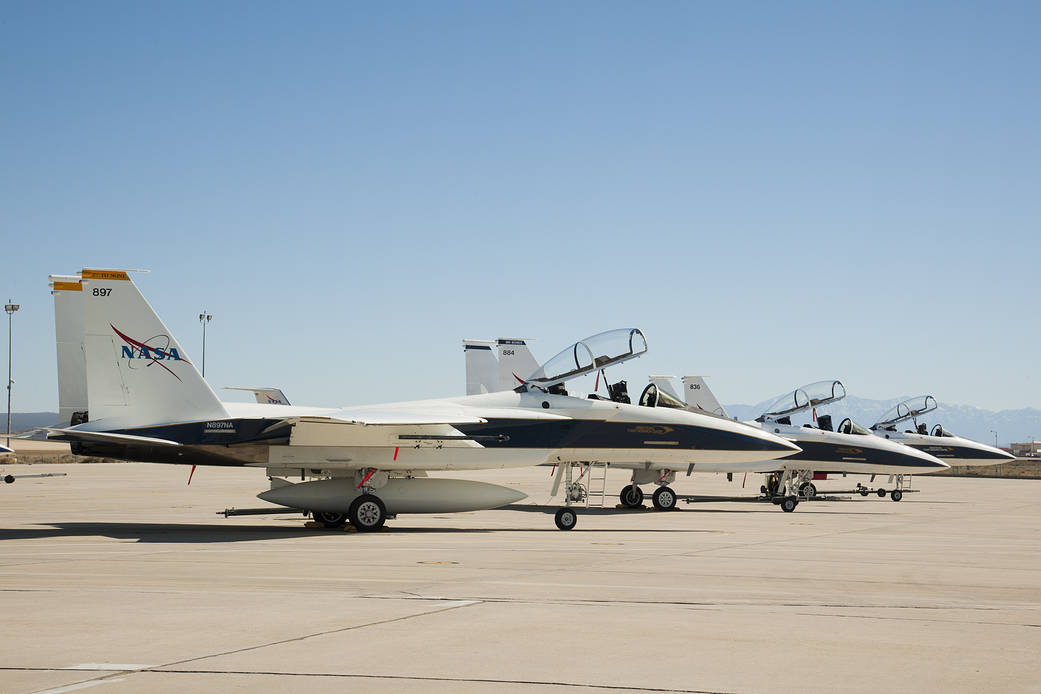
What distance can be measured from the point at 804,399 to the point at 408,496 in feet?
55.4

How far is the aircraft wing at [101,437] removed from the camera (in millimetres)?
14836

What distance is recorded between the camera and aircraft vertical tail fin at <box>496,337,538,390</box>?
29109 mm

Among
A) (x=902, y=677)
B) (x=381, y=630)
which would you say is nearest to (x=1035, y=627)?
(x=902, y=677)

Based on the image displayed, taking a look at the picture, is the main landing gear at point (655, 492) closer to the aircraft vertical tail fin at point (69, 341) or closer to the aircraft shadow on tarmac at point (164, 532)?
the aircraft shadow on tarmac at point (164, 532)

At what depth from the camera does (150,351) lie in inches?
619

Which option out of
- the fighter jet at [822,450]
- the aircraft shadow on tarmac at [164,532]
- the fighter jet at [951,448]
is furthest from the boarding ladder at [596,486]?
the fighter jet at [951,448]

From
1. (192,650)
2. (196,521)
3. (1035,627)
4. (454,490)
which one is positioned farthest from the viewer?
(196,521)

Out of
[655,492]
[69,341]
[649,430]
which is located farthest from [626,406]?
[69,341]

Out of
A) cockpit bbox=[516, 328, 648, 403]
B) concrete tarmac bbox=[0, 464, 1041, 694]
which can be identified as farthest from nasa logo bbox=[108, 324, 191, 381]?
cockpit bbox=[516, 328, 648, 403]

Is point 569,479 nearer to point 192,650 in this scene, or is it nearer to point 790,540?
point 790,540

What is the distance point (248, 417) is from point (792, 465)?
1673 cm

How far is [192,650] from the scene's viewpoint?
6.23 m

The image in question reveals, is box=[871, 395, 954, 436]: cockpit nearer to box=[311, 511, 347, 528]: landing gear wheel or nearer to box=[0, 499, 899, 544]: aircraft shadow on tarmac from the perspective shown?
box=[0, 499, 899, 544]: aircraft shadow on tarmac

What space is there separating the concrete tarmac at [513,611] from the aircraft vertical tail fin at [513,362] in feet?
40.8
